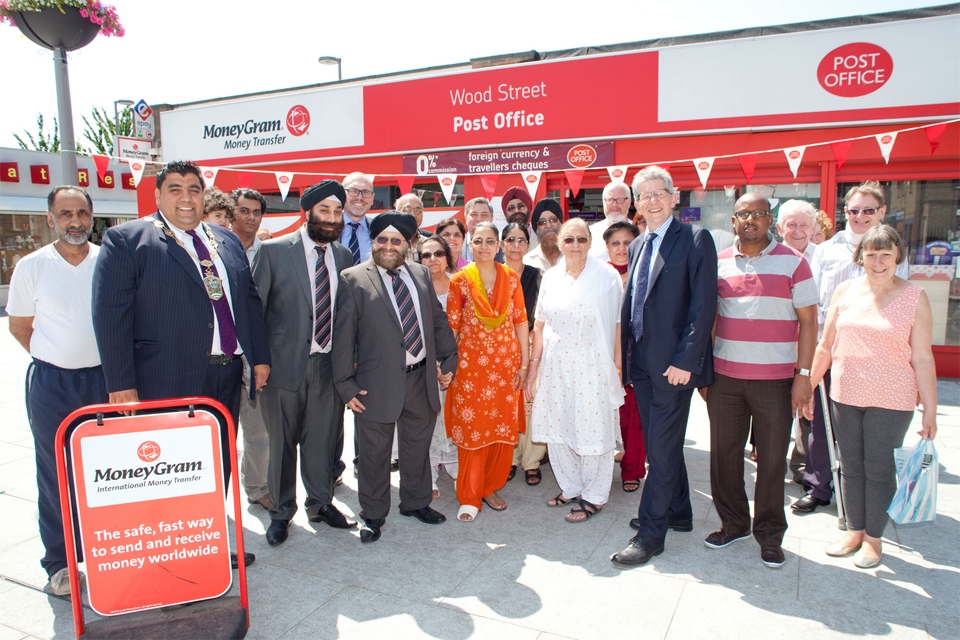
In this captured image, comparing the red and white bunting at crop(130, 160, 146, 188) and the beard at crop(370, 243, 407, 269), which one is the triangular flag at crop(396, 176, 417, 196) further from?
the beard at crop(370, 243, 407, 269)

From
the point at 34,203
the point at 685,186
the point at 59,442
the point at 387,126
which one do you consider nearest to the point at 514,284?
the point at 59,442

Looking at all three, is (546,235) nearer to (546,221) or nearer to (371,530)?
(546,221)

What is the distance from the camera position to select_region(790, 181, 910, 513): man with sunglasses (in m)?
3.93

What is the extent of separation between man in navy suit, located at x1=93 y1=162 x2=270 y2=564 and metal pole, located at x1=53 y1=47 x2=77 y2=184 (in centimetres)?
243

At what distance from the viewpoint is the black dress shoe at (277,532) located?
3523 millimetres

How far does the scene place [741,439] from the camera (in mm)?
3330

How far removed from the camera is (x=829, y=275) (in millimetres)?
4180

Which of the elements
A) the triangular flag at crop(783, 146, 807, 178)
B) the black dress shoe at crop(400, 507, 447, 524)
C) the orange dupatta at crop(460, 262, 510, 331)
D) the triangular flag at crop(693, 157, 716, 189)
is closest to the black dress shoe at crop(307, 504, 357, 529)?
the black dress shoe at crop(400, 507, 447, 524)

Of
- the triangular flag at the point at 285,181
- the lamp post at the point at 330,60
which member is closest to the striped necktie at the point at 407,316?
the triangular flag at the point at 285,181

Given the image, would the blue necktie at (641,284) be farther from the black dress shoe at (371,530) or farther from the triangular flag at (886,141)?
the triangular flag at (886,141)

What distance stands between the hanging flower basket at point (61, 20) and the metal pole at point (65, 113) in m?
0.11

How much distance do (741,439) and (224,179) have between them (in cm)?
1041

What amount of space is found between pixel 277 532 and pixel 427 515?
887 mm

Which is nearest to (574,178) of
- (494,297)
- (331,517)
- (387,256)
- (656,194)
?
(494,297)
